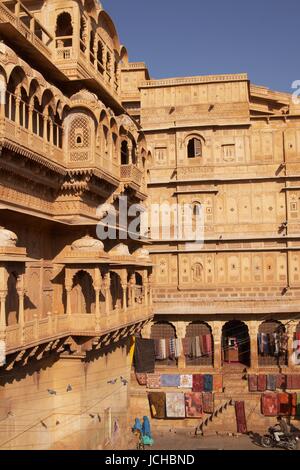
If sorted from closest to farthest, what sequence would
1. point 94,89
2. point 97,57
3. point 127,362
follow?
point 94,89
point 97,57
point 127,362

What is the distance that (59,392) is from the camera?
15305mm

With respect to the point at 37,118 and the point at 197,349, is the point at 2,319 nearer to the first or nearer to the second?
the point at 37,118

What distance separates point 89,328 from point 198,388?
1405 centimetres

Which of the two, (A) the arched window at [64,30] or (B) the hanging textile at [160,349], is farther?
(B) the hanging textile at [160,349]

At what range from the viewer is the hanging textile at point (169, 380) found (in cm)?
2702

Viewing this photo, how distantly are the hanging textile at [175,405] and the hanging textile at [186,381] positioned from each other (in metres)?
0.96

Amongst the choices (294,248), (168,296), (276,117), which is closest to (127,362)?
(168,296)

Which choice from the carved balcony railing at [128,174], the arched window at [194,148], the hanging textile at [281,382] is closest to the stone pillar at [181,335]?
the hanging textile at [281,382]

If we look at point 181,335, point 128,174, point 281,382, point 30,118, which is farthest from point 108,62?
point 281,382

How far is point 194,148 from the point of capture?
31031mm

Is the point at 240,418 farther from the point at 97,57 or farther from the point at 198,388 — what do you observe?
the point at 97,57

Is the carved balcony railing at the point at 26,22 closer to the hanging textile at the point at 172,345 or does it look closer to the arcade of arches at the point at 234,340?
the arcade of arches at the point at 234,340

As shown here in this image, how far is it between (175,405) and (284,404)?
207 inches

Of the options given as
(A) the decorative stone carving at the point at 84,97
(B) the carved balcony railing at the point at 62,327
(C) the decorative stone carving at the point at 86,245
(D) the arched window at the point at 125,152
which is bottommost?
(B) the carved balcony railing at the point at 62,327
